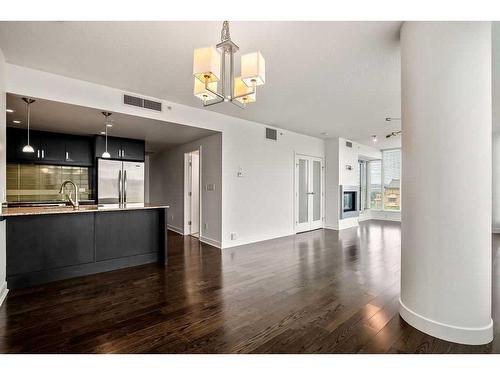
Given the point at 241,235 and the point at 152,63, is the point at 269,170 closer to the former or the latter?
the point at 241,235

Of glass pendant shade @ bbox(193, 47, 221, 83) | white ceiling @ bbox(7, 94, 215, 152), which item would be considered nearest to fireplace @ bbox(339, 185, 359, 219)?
white ceiling @ bbox(7, 94, 215, 152)

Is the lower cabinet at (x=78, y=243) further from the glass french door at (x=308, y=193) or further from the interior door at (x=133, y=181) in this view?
the glass french door at (x=308, y=193)

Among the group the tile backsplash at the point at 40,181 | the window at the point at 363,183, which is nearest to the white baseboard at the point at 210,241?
the tile backsplash at the point at 40,181

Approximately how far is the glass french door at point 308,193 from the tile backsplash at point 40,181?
16.7 ft

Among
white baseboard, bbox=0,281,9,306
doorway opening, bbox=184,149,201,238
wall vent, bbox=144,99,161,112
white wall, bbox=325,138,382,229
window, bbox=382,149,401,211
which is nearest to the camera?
white baseboard, bbox=0,281,9,306

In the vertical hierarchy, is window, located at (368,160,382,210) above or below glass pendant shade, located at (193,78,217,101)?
below

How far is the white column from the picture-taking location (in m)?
1.80

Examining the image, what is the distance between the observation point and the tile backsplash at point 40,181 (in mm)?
5016

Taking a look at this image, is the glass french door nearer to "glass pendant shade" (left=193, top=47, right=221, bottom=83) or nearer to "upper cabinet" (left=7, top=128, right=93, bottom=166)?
"glass pendant shade" (left=193, top=47, right=221, bottom=83)

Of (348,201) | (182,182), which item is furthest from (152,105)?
(348,201)

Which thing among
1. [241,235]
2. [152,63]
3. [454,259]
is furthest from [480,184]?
[241,235]

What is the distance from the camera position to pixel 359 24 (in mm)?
2205

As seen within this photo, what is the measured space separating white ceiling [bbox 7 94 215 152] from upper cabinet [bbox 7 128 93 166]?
0.32m

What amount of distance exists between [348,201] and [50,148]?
7.79 meters
